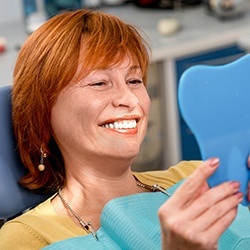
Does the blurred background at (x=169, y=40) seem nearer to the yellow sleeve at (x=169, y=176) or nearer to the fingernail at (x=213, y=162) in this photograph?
the yellow sleeve at (x=169, y=176)

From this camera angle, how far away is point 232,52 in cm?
343

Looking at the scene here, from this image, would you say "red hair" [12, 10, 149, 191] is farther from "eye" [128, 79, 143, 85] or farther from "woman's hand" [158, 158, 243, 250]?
"woman's hand" [158, 158, 243, 250]

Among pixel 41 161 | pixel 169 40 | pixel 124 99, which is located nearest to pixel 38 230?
pixel 41 161

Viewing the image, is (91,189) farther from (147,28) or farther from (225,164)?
(147,28)

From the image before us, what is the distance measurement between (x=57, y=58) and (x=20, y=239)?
408mm

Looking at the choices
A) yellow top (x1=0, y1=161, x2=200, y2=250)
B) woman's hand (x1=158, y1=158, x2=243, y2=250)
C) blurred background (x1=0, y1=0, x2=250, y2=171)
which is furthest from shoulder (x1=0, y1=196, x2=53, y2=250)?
blurred background (x1=0, y1=0, x2=250, y2=171)

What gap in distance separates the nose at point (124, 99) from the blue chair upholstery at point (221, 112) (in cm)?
20

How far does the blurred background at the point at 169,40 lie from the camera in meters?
3.27

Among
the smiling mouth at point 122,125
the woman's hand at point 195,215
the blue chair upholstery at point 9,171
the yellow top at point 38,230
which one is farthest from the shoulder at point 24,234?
the woman's hand at point 195,215

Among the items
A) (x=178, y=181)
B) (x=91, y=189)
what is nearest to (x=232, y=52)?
(x=178, y=181)

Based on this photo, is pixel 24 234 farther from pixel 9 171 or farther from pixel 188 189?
pixel 188 189

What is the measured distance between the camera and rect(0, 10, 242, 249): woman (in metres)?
1.71

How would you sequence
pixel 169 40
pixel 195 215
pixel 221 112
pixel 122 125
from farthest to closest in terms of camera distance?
pixel 169 40 < pixel 122 125 < pixel 221 112 < pixel 195 215

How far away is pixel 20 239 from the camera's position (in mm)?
1713
